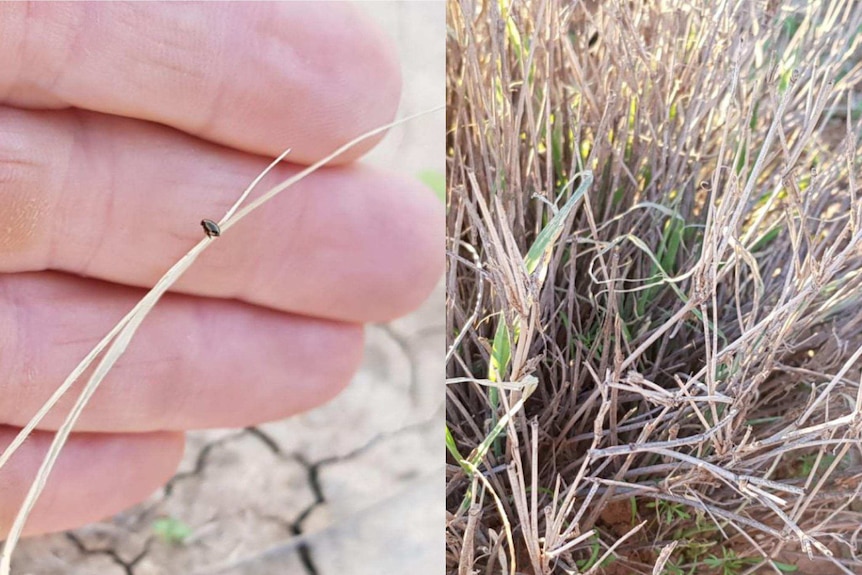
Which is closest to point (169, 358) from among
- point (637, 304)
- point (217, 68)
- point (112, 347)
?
point (112, 347)

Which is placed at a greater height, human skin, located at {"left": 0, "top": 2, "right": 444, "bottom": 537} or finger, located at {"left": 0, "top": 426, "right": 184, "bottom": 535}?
human skin, located at {"left": 0, "top": 2, "right": 444, "bottom": 537}

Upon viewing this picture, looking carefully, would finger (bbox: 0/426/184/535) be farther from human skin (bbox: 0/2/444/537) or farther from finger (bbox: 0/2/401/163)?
finger (bbox: 0/2/401/163)

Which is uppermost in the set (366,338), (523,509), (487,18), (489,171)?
(487,18)

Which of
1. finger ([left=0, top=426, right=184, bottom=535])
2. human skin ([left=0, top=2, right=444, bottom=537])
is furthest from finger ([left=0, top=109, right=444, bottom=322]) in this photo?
finger ([left=0, top=426, right=184, bottom=535])

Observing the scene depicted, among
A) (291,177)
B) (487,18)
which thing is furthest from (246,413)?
(487,18)

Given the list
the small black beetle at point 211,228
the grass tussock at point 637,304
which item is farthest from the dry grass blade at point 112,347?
the grass tussock at point 637,304

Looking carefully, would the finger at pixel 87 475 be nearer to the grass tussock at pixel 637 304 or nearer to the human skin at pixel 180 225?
the human skin at pixel 180 225

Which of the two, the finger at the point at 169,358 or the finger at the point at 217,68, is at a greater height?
the finger at the point at 217,68

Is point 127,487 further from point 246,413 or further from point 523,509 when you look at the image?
point 523,509
